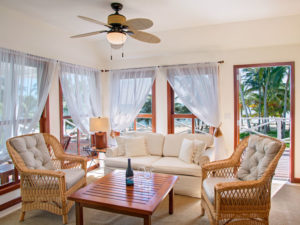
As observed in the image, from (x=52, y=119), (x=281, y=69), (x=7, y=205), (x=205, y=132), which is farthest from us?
(x=205, y=132)

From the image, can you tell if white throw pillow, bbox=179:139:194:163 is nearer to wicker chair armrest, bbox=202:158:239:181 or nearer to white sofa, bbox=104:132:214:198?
white sofa, bbox=104:132:214:198

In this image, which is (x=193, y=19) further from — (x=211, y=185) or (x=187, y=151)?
(x=211, y=185)

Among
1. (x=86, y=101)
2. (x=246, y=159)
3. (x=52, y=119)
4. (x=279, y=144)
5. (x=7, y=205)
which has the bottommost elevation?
(x=7, y=205)

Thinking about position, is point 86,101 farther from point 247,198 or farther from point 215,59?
point 247,198

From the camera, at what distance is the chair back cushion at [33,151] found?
2.69 metres

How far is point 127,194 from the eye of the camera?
88.9 inches

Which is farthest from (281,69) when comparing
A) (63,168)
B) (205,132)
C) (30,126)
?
(30,126)

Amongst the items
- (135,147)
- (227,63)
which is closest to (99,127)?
(135,147)

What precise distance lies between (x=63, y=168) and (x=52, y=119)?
94 cm

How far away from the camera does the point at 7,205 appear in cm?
288

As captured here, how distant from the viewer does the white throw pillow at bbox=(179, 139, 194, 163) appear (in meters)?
3.37

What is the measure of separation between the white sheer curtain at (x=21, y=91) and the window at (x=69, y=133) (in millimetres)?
472

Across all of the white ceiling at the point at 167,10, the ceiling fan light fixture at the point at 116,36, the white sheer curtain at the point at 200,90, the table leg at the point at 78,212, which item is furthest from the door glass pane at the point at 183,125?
the table leg at the point at 78,212

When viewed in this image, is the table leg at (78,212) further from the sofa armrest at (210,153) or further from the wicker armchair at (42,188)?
the sofa armrest at (210,153)
